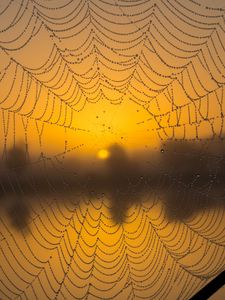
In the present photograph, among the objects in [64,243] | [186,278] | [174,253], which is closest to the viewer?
[186,278]

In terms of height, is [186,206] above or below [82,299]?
above

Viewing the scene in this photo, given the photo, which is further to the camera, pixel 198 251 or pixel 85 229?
pixel 85 229

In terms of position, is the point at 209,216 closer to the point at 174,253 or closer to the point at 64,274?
the point at 174,253

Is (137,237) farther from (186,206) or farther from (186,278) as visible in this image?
(186,278)

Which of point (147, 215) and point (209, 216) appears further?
point (147, 215)

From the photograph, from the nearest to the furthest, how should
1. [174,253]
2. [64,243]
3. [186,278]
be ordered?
[186,278]
[174,253]
[64,243]

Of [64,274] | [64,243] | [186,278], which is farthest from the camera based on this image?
[64,243]

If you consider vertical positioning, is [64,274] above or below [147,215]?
below

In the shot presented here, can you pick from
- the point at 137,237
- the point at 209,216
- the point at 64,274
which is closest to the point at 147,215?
the point at 137,237

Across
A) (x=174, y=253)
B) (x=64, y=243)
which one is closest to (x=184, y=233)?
(x=174, y=253)
